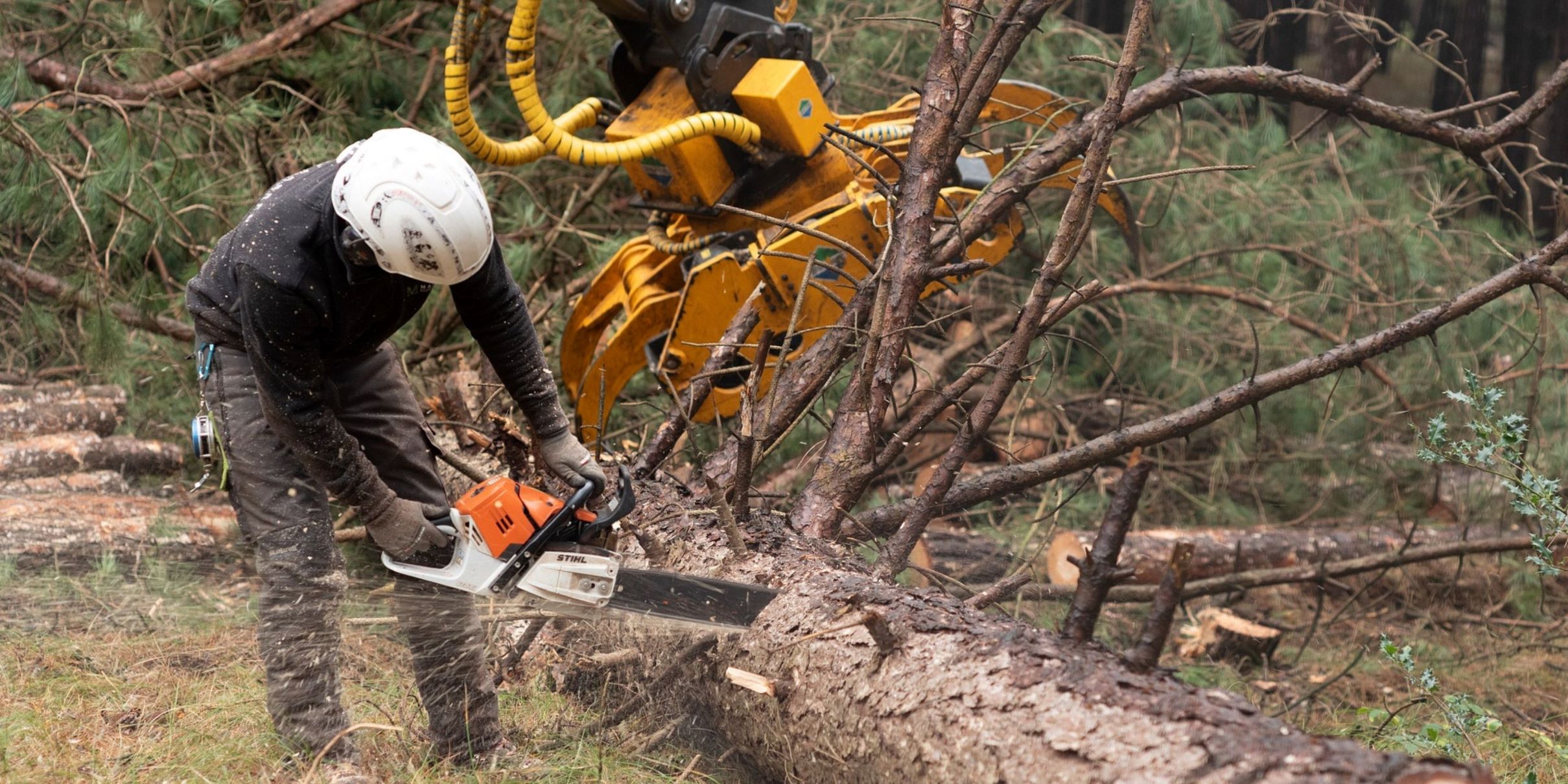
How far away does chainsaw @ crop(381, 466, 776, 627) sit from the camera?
2594mm

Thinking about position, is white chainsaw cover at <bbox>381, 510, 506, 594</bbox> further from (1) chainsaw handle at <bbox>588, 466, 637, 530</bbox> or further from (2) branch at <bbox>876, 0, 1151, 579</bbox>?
(2) branch at <bbox>876, 0, 1151, 579</bbox>

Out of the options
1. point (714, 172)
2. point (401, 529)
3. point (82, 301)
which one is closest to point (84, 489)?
point (82, 301)

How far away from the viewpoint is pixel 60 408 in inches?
199

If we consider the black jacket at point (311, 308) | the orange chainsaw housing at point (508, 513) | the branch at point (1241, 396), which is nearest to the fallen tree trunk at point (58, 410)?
the black jacket at point (311, 308)

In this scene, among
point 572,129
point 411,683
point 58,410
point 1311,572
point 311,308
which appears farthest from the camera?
point 58,410

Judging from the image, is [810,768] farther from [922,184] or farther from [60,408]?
[60,408]

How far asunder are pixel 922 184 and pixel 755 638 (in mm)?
1315

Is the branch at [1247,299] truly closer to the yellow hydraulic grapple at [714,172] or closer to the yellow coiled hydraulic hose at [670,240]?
the yellow hydraulic grapple at [714,172]

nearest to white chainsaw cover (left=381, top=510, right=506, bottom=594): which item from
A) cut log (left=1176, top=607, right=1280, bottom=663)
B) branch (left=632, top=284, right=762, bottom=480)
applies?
branch (left=632, top=284, right=762, bottom=480)

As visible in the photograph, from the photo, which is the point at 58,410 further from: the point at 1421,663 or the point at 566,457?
the point at 1421,663

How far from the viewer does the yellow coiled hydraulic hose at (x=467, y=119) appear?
3.56m

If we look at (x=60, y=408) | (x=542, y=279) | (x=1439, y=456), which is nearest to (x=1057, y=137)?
(x=1439, y=456)

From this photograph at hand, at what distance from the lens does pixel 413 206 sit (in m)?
2.46

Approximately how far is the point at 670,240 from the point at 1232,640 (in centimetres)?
245
